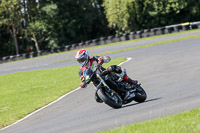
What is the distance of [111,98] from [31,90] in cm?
850

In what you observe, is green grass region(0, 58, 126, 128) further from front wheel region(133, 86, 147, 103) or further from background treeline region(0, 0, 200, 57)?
background treeline region(0, 0, 200, 57)

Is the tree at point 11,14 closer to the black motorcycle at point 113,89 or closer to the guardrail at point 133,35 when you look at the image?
the guardrail at point 133,35

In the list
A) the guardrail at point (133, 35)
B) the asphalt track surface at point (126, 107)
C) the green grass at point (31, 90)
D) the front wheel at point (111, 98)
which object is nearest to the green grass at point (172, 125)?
the asphalt track surface at point (126, 107)

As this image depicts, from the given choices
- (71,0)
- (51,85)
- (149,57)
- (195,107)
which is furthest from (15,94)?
(71,0)

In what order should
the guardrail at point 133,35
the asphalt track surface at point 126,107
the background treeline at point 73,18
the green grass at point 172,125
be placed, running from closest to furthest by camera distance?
the green grass at point 172,125 → the asphalt track surface at point 126,107 → the guardrail at point 133,35 → the background treeline at point 73,18

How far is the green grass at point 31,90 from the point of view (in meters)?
13.1

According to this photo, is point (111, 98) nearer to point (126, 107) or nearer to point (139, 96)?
point (126, 107)

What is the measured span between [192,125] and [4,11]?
156ft

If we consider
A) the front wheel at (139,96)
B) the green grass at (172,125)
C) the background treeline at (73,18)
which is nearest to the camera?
Result: the green grass at (172,125)

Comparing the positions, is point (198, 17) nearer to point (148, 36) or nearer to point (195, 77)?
point (148, 36)

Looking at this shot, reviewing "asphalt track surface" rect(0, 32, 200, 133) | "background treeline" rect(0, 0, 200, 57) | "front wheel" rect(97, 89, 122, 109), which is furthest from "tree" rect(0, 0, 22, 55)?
"front wheel" rect(97, 89, 122, 109)

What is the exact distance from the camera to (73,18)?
182 feet

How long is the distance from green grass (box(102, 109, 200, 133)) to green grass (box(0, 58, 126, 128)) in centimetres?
510

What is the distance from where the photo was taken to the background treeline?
163ft
